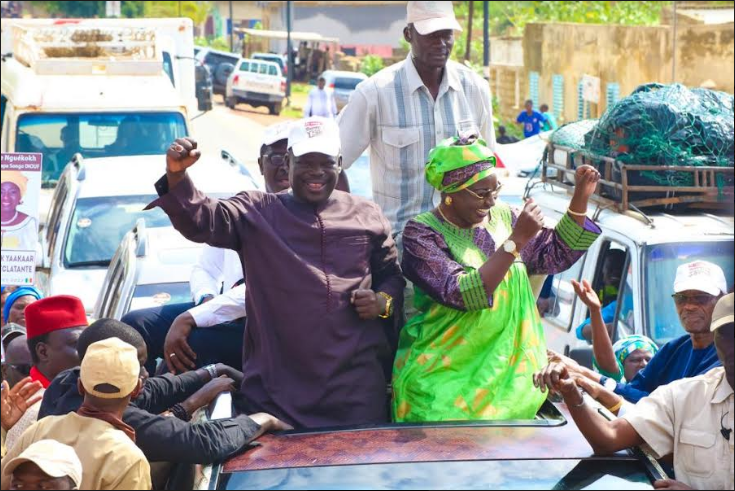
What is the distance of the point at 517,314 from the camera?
4.45 meters

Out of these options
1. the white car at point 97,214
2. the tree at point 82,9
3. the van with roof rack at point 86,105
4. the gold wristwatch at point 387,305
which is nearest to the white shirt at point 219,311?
the gold wristwatch at point 387,305

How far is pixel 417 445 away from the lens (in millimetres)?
3852

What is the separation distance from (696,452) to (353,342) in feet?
4.15

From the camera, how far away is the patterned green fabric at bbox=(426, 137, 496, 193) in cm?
451

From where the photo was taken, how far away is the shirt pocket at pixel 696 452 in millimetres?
3764

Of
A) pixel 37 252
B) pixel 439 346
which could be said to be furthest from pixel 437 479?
pixel 37 252

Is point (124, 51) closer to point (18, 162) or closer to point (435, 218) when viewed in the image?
point (18, 162)

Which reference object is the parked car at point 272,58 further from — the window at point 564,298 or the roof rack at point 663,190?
the roof rack at point 663,190

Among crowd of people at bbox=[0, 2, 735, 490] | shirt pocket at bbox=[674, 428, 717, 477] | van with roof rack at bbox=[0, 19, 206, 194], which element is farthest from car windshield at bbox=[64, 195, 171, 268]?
shirt pocket at bbox=[674, 428, 717, 477]

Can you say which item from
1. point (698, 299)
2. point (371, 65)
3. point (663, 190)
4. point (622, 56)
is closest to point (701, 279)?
point (698, 299)

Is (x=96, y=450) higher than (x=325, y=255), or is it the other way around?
(x=325, y=255)

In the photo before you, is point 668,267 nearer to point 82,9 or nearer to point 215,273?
point 215,273

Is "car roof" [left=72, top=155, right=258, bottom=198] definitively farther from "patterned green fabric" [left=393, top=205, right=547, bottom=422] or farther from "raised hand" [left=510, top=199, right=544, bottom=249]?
"raised hand" [left=510, top=199, right=544, bottom=249]

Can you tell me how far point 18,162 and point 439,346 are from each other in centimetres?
581
